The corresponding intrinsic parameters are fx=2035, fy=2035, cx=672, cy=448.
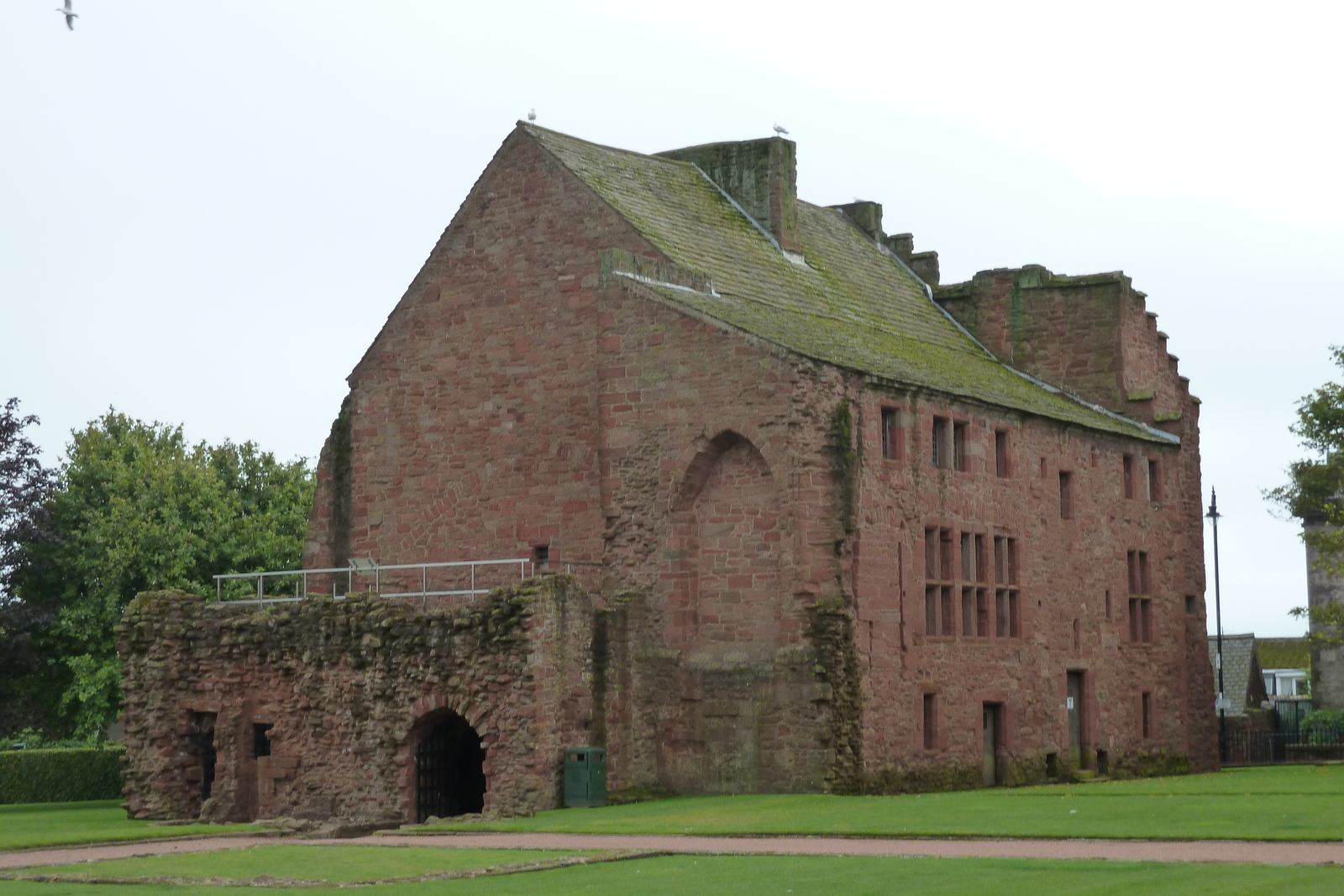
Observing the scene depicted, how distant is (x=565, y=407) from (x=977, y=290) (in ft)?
52.0

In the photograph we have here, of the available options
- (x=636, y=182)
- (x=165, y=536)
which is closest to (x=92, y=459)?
(x=165, y=536)

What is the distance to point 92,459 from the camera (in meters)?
64.2

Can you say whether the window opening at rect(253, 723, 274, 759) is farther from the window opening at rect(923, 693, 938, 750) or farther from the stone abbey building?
the window opening at rect(923, 693, 938, 750)

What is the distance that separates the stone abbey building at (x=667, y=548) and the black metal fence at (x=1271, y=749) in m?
9.71

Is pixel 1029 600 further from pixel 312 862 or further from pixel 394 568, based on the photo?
pixel 312 862

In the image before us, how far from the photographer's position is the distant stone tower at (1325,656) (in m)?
74.3

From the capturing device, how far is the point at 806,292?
47719 millimetres

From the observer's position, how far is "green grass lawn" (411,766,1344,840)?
1119 inches

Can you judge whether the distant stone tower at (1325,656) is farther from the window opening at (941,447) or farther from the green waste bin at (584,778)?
the green waste bin at (584,778)

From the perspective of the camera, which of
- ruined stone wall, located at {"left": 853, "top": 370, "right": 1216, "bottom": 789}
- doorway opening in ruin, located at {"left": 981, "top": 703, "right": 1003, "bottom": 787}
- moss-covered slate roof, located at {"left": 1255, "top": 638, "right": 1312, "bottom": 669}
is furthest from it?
moss-covered slate roof, located at {"left": 1255, "top": 638, "right": 1312, "bottom": 669}

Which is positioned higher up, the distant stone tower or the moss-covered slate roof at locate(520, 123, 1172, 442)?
the moss-covered slate roof at locate(520, 123, 1172, 442)

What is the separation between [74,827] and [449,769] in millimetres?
7237

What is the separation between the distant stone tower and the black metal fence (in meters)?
10.2

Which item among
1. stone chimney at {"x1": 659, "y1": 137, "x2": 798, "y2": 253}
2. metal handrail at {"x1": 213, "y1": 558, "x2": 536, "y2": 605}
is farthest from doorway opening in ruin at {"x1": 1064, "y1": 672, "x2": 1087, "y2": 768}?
metal handrail at {"x1": 213, "y1": 558, "x2": 536, "y2": 605}
